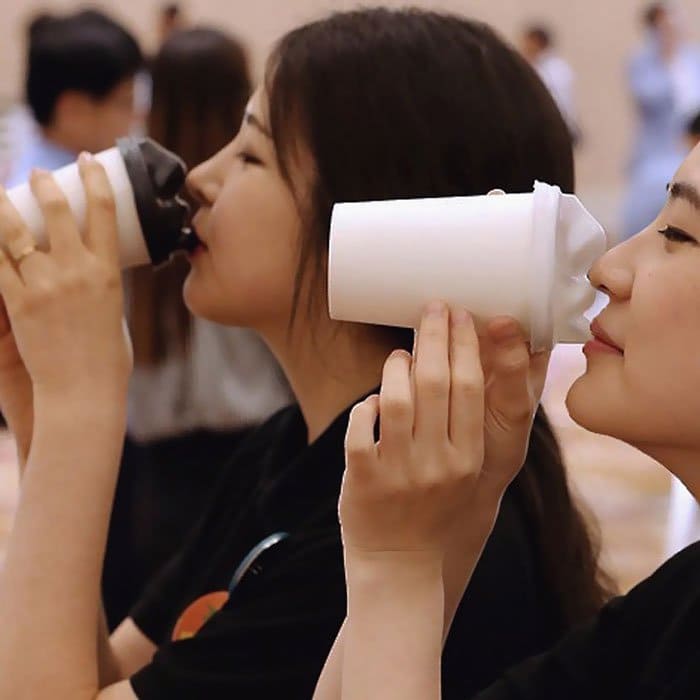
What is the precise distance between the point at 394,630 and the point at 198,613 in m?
0.42

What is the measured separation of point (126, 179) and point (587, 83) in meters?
7.81

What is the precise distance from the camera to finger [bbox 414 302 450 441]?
0.80m

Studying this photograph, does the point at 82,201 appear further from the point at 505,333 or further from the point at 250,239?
the point at 505,333

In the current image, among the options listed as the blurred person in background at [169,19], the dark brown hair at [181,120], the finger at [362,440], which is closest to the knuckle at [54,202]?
the finger at [362,440]

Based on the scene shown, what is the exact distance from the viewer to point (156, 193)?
3.82ft

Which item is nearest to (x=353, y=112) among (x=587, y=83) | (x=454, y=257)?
(x=454, y=257)

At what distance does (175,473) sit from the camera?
1.83 meters

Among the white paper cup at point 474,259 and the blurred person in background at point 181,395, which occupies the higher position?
the white paper cup at point 474,259

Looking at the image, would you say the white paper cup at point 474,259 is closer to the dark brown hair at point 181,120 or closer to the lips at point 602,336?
the lips at point 602,336

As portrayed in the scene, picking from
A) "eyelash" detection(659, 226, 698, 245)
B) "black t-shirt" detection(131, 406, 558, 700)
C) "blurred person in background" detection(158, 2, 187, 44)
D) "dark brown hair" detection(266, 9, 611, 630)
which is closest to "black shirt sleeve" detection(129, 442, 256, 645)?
"black t-shirt" detection(131, 406, 558, 700)

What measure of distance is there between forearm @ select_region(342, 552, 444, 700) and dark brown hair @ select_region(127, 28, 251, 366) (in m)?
1.04

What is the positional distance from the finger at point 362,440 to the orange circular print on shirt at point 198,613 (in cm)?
39

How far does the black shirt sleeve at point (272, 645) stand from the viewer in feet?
3.35

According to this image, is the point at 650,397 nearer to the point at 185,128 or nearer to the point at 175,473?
the point at 175,473
